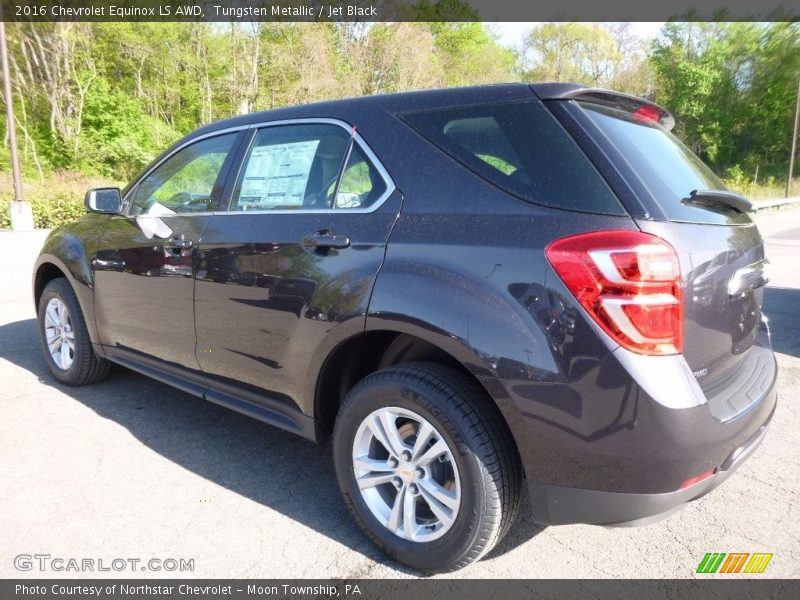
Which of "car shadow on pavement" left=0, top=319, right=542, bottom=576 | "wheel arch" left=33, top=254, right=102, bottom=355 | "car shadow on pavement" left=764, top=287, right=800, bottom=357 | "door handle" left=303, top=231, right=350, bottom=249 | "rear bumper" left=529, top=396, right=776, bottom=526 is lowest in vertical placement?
"car shadow on pavement" left=0, top=319, right=542, bottom=576

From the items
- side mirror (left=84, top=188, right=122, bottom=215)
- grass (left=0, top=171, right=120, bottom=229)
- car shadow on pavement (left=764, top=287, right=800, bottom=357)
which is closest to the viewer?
side mirror (left=84, top=188, right=122, bottom=215)

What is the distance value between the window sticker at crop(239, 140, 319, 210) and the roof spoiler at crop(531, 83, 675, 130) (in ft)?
3.66

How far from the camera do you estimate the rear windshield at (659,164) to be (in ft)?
6.50

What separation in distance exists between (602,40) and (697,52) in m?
11.8

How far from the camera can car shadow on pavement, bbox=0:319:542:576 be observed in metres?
2.63

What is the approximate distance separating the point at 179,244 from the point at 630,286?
2.30m

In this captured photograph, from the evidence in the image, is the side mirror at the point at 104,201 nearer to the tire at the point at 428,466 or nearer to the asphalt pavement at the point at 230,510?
the asphalt pavement at the point at 230,510

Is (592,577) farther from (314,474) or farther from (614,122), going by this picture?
(614,122)

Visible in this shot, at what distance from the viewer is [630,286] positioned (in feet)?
5.85

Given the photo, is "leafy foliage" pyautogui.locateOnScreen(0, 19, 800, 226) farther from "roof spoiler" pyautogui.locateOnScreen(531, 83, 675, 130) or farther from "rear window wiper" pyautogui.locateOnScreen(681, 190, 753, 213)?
"rear window wiper" pyautogui.locateOnScreen(681, 190, 753, 213)

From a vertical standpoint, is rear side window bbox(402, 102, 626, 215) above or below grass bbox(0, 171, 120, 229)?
above

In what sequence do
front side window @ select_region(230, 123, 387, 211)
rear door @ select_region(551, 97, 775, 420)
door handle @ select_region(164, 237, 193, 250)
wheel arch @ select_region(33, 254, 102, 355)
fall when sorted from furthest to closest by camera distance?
wheel arch @ select_region(33, 254, 102, 355) < door handle @ select_region(164, 237, 193, 250) < front side window @ select_region(230, 123, 387, 211) < rear door @ select_region(551, 97, 775, 420)

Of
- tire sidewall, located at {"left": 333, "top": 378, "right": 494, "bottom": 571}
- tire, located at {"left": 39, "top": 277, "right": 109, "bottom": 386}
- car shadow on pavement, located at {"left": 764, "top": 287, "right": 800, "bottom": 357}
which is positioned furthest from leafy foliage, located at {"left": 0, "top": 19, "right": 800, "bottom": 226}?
tire sidewall, located at {"left": 333, "top": 378, "right": 494, "bottom": 571}

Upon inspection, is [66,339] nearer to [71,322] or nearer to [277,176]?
[71,322]
